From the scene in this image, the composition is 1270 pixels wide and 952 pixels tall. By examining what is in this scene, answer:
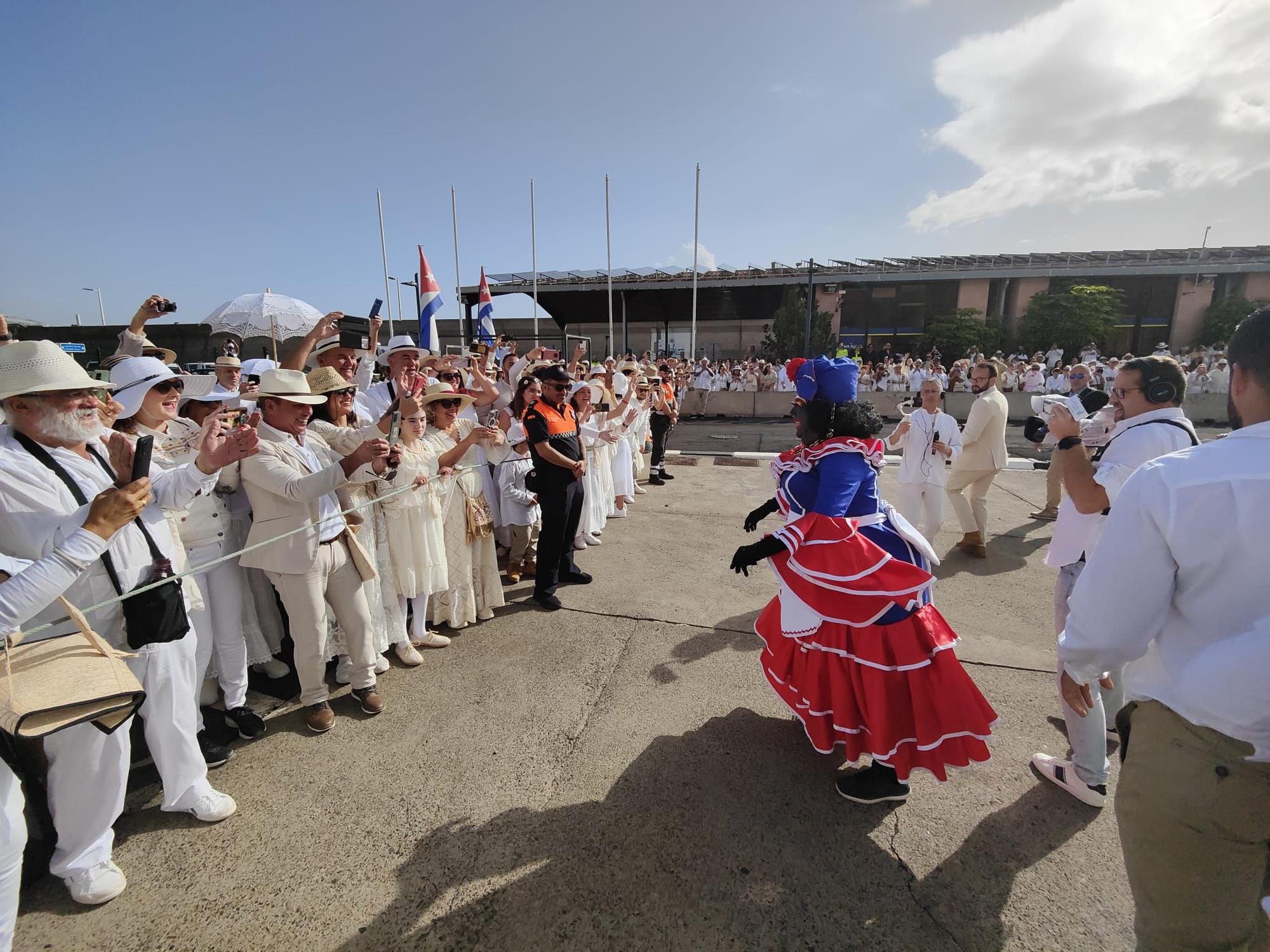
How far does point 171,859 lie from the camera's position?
2303 mm

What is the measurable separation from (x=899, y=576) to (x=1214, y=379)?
23.2m

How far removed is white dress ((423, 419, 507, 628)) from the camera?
4.11m

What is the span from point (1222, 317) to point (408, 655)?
2005 inches

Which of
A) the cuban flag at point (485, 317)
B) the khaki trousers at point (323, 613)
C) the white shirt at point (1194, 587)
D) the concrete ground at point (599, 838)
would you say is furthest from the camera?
the cuban flag at point (485, 317)

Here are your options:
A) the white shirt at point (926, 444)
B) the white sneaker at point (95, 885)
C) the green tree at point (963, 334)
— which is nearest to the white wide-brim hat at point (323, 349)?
the white sneaker at point (95, 885)

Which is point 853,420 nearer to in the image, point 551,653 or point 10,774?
point 551,653

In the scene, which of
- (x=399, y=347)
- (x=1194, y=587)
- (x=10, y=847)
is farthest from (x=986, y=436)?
(x=10, y=847)

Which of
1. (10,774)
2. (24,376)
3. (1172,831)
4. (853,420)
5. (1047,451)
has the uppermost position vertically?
(24,376)

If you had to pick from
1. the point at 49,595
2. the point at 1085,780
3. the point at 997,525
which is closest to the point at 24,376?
the point at 49,595

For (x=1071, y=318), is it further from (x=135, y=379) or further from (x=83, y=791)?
(x=83, y=791)

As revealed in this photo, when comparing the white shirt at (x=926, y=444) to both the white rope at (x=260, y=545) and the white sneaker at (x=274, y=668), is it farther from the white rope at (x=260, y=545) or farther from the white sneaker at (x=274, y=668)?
the white sneaker at (x=274, y=668)

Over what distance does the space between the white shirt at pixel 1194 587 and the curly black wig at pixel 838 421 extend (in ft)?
4.33

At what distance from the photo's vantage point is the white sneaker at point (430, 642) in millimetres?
3986

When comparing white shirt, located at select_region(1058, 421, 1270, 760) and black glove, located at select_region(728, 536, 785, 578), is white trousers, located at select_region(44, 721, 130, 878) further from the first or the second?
white shirt, located at select_region(1058, 421, 1270, 760)
